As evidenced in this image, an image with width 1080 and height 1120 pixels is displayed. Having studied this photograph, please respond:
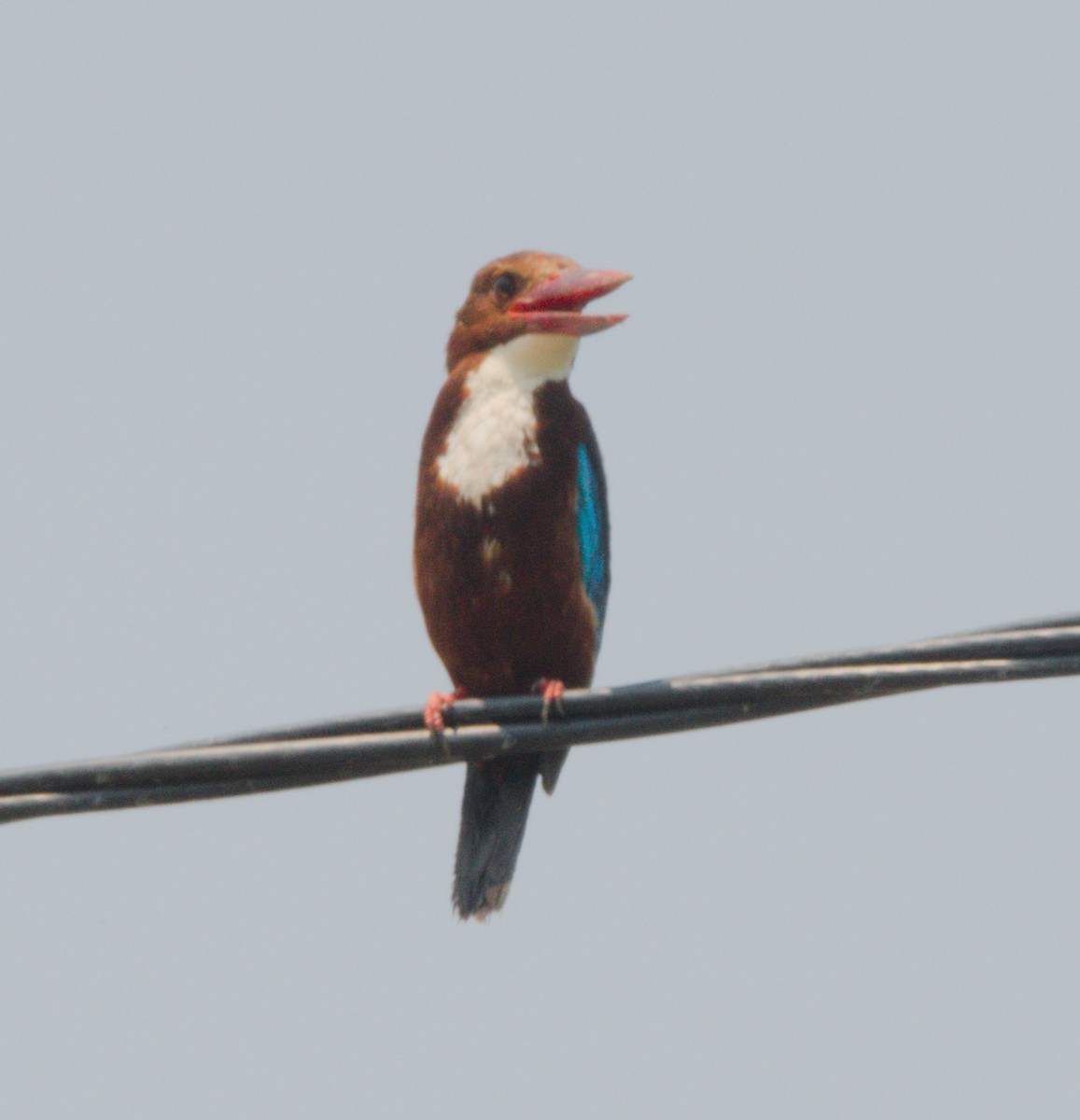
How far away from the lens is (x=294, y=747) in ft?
9.68

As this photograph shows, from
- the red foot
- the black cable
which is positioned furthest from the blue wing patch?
the black cable

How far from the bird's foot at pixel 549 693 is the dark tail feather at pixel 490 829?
264 millimetres

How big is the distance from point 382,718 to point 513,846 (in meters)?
1.48

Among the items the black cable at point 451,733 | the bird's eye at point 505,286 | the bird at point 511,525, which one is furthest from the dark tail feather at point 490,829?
the black cable at point 451,733

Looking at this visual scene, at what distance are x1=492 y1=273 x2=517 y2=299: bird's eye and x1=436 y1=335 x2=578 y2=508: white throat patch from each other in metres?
0.17

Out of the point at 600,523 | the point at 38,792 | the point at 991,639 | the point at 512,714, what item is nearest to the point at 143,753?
the point at 38,792

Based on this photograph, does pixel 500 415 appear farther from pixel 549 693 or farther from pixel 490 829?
pixel 490 829

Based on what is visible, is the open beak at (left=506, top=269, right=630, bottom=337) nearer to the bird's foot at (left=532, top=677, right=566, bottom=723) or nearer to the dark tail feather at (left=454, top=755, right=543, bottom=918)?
the bird's foot at (left=532, top=677, right=566, bottom=723)

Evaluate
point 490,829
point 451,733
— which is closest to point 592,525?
point 490,829

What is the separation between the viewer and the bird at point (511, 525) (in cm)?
434

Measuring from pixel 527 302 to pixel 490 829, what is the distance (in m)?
1.45

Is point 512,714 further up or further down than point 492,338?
further down

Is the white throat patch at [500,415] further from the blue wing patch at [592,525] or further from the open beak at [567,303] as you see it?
the blue wing patch at [592,525]

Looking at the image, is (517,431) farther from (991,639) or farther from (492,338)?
(991,639)
